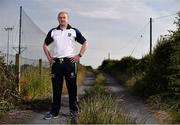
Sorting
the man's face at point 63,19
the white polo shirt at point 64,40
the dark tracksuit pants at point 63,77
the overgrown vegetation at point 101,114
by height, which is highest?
the man's face at point 63,19

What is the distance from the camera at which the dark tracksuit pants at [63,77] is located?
37.4 ft

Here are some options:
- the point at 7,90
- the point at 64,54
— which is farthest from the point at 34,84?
the point at 64,54

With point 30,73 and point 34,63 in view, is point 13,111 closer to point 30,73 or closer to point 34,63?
point 30,73

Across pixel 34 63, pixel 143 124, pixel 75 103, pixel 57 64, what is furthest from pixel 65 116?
pixel 34 63

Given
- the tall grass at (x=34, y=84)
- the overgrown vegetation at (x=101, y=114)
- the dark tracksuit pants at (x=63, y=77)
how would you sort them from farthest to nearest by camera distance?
the tall grass at (x=34, y=84) → the dark tracksuit pants at (x=63, y=77) → the overgrown vegetation at (x=101, y=114)

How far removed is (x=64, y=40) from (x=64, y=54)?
29cm

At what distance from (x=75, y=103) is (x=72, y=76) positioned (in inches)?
22.7

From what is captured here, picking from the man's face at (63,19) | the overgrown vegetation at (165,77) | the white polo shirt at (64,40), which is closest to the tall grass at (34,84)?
the overgrown vegetation at (165,77)

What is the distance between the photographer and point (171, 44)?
1692 centimetres

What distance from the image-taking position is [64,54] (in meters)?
11.4

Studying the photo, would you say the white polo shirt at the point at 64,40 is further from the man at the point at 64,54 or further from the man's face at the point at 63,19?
the man's face at the point at 63,19

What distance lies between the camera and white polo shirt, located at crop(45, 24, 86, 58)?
11.3m

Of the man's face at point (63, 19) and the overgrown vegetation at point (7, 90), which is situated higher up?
the man's face at point (63, 19)

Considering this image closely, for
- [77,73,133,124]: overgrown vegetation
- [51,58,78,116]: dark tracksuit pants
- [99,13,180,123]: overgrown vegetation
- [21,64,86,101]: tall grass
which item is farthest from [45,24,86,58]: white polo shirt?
[21,64,86,101]: tall grass
